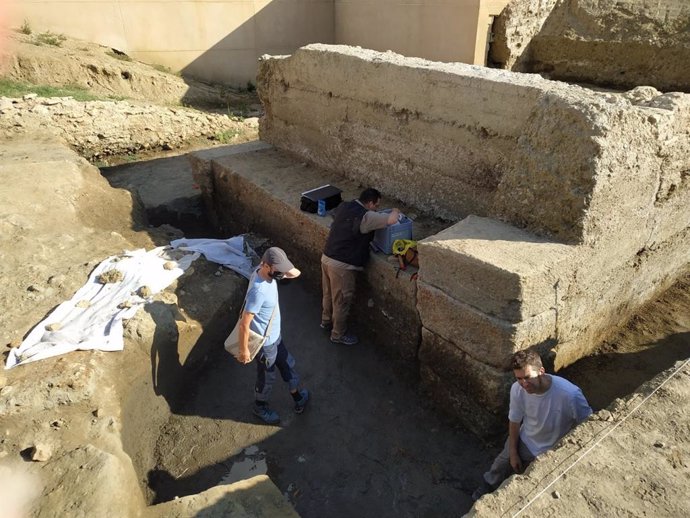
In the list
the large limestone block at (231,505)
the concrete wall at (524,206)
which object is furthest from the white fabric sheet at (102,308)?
the concrete wall at (524,206)

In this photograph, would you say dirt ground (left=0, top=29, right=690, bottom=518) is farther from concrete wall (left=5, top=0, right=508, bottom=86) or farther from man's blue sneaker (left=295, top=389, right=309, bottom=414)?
concrete wall (left=5, top=0, right=508, bottom=86)

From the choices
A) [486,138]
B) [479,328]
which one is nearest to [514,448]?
[479,328]

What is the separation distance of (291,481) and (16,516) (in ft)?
6.32

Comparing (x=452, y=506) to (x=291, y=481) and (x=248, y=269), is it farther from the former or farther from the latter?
(x=248, y=269)

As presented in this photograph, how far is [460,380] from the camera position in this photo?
430cm

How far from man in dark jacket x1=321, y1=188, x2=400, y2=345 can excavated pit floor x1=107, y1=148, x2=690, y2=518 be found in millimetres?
718

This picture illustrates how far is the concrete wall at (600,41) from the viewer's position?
744 centimetres

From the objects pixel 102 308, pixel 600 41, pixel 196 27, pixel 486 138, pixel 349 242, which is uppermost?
pixel 196 27

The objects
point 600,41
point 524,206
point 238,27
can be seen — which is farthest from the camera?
point 238,27

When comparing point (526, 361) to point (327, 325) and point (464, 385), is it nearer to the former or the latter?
point (464, 385)

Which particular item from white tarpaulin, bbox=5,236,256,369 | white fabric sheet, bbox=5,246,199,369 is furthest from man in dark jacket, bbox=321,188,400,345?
white fabric sheet, bbox=5,246,199,369

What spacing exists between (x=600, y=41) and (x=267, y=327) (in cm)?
735

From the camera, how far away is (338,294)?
5.14 metres

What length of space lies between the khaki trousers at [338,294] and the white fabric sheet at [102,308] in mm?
1671
